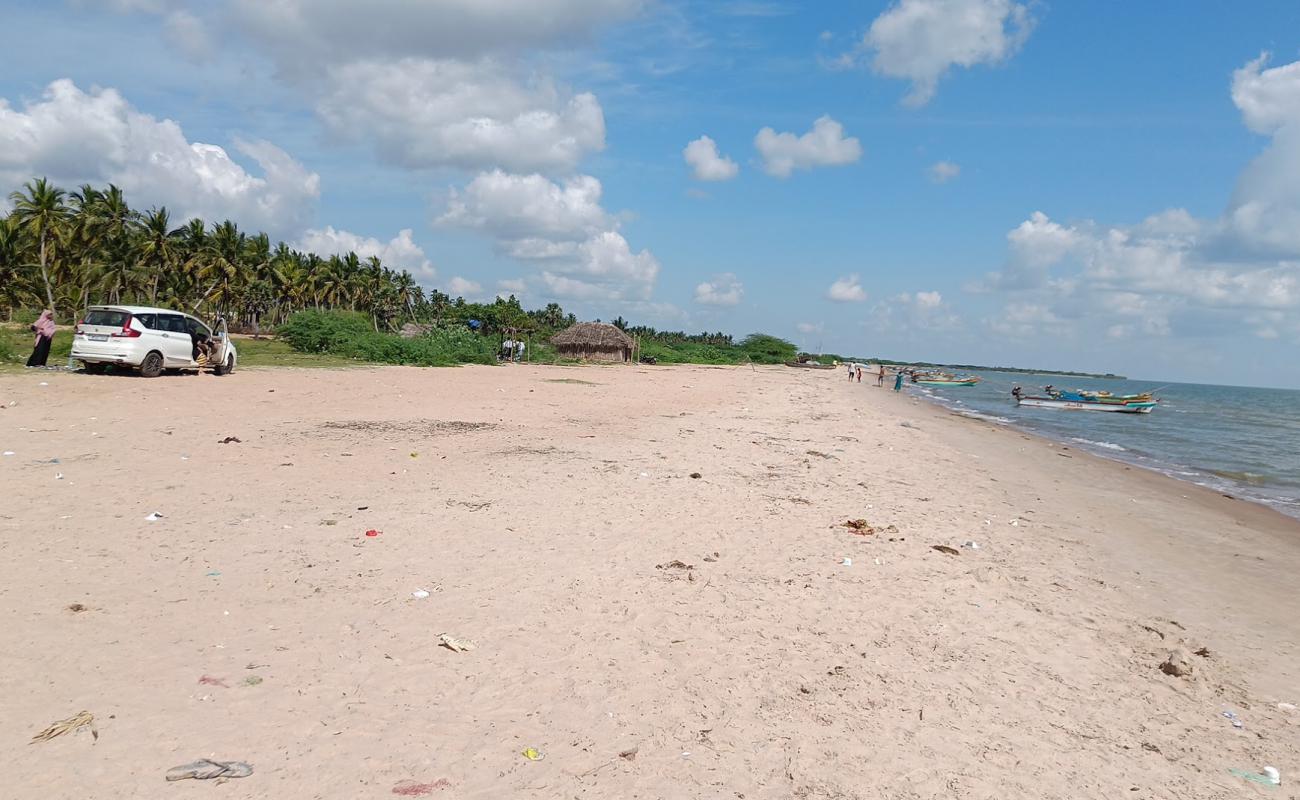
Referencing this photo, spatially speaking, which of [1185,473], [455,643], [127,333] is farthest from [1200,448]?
[127,333]

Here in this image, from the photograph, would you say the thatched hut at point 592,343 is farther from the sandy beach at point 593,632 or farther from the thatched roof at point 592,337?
the sandy beach at point 593,632

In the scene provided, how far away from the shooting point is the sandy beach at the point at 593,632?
3.24 meters

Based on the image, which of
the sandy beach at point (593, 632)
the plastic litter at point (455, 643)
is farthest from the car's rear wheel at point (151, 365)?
the plastic litter at point (455, 643)

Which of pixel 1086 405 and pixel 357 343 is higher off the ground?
pixel 357 343

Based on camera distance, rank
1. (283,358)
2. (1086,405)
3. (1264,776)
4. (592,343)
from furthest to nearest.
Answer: (592,343) < (1086,405) < (283,358) < (1264,776)

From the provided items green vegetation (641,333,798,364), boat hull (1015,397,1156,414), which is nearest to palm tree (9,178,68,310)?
green vegetation (641,333,798,364)

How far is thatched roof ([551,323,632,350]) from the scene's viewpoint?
57.4 meters

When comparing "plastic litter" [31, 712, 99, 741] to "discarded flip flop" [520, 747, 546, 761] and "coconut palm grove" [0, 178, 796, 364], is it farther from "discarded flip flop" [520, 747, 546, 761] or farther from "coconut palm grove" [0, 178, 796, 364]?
"coconut palm grove" [0, 178, 796, 364]

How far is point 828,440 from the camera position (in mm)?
15562

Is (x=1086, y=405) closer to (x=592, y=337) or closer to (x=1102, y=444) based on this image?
(x=1102, y=444)

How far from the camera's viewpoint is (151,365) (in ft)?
55.5

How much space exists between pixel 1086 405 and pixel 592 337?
35.5 m

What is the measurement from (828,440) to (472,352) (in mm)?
29396

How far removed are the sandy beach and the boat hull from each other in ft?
132
